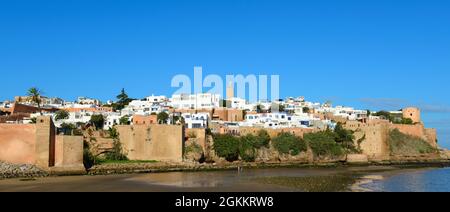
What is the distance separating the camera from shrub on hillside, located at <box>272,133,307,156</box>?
3941 cm

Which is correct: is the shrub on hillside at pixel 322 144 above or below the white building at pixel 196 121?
below

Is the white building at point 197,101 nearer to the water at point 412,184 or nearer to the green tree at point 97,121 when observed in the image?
the green tree at point 97,121

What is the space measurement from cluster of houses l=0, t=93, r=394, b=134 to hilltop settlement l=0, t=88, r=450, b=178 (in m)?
0.10

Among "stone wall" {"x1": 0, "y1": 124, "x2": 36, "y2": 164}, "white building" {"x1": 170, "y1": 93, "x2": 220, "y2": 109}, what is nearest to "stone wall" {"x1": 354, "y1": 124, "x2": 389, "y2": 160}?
"white building" {"x1": 170, "y1": 93, "x2": 220, "y2": 109}

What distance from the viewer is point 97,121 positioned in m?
42.4

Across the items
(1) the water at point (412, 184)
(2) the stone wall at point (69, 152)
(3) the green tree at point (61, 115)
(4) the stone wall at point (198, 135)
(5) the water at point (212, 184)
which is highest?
(3) the green tree at point (61, 115)

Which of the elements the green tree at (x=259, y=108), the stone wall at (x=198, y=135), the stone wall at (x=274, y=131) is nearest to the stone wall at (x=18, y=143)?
the stone wall at (x=198, y=135)

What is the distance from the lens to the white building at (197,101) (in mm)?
55603

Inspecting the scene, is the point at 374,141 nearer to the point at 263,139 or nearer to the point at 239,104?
the point at 263,139

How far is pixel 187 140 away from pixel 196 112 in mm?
14675

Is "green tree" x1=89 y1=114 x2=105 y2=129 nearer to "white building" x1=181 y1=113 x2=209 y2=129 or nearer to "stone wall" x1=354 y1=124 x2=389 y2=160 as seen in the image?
"white building" x1=181 y1=113 x2=209 y2=129

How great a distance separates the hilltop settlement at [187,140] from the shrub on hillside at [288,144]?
0.07m
